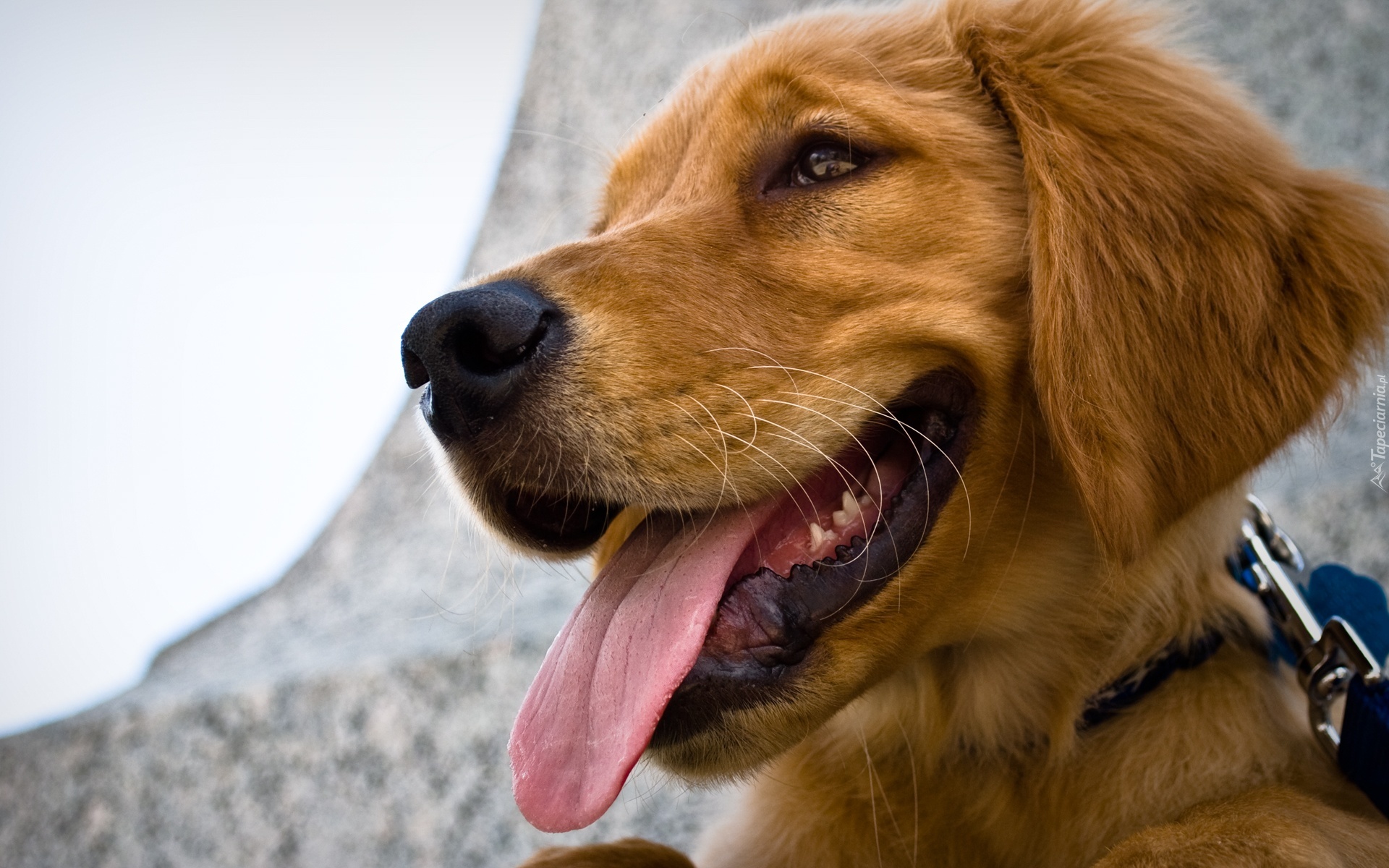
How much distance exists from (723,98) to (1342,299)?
1.11 meters

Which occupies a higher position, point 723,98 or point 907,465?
point 723,98

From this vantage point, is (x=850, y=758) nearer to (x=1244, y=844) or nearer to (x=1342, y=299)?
(x=1244, y=844)

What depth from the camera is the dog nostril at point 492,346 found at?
1359 millimetres

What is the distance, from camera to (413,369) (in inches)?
55.6

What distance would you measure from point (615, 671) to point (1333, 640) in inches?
47.3

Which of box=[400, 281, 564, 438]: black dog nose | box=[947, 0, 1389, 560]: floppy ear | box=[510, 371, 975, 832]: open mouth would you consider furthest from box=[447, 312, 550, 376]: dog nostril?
box=[947, 0, 1389, 560]: floppy ear

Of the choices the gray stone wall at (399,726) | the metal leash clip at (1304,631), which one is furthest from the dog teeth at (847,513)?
the gray stone wall at (399,726)

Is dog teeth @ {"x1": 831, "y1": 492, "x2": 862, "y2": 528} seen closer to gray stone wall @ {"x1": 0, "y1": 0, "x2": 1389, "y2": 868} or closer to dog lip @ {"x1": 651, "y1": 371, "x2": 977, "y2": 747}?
dog lip @ {"x1": 651, "y1": 371, "x2": 977, "y2": 747}

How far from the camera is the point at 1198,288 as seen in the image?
5.08ft

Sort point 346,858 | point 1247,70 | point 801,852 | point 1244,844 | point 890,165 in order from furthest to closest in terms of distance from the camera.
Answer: point 1247,70, point 346,858, point 801,852, point 890,165, point 1244,844

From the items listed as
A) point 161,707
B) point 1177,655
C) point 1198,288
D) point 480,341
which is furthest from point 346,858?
point 1198,288

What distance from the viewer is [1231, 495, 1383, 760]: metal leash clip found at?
5.33 ft

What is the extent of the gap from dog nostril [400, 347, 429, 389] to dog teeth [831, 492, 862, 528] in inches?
26.5

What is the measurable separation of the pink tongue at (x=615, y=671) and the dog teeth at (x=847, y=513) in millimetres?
122
